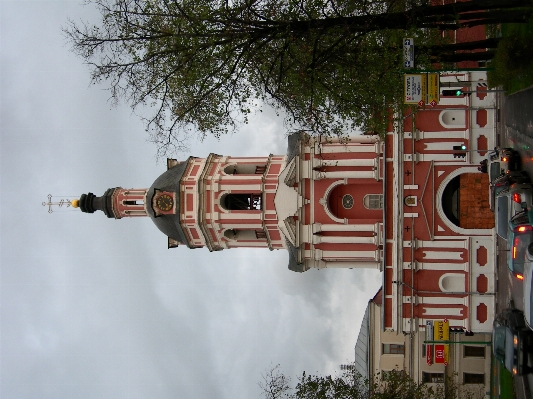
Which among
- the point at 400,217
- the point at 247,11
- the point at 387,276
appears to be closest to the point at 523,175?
the point at 400,217

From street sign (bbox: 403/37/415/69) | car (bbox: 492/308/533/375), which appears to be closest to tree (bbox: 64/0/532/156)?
street sign (bbox: 403/37/415/69)

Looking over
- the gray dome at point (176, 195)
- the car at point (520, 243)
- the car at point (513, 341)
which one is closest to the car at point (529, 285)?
the car at point (520, 243)

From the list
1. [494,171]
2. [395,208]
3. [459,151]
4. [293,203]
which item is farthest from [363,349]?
[494,171]

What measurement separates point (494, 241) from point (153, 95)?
14.6 m

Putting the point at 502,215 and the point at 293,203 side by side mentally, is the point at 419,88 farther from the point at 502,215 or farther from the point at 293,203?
the point at 293,203

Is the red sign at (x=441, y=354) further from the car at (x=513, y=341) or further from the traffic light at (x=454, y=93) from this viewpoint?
the traffic light at (x=454, y=93)

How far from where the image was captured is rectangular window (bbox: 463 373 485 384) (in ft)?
103

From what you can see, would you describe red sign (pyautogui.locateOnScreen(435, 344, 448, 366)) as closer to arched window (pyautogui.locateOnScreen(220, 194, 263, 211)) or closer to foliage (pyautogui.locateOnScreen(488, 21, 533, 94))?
arched window (pyautogui.locateOnScreen(220, 194, 263, 211))

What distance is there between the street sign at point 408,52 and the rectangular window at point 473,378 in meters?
21.4

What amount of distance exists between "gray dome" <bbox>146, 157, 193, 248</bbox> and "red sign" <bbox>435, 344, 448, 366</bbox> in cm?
1313

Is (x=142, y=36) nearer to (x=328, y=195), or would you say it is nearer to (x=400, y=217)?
(x=328, y=195)

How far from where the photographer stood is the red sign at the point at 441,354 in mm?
26406

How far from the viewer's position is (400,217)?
74.9 feet

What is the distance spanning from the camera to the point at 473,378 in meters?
31.6
